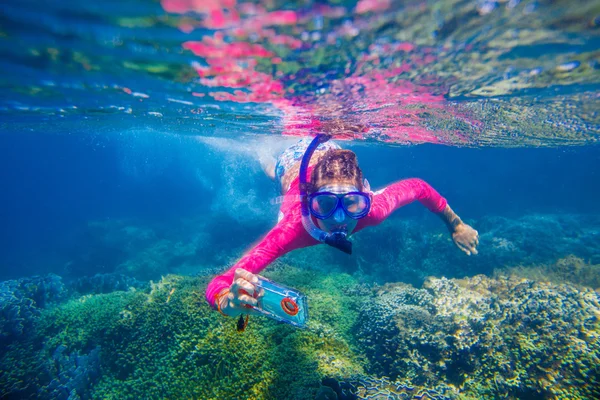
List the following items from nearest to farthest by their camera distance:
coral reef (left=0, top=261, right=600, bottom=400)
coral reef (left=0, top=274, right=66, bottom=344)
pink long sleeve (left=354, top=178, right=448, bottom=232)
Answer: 1. coral reef (left=0, top=261, right=600, bottom=400)
2. pink long sleeve (left=354, top=178, right=448, bottom=232)
3. coral reef (left=0, top=274, right=66, bottom=344)

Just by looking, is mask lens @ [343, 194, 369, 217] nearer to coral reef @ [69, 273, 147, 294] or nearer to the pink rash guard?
the pink rash guard

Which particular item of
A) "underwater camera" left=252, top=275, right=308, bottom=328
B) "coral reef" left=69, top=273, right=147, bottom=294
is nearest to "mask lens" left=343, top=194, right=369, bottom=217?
"underwater camera" left=252, top=275, right=308, bottom=328

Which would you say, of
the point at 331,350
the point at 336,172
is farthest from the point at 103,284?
the point at 336,172

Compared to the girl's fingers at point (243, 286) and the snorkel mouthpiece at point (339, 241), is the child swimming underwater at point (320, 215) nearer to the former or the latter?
the snorkel mouthpiece at point (339, 241)

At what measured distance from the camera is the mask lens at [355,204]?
3.99 m

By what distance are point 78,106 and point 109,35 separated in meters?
8.84

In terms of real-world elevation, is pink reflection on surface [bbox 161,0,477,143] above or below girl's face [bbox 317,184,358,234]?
above

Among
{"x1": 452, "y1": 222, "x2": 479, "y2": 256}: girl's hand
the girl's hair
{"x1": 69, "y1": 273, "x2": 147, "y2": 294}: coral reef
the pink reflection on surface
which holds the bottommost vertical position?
{"x1": 69, "y1": 273, "x2": 147, "y2": 294}: coral reef

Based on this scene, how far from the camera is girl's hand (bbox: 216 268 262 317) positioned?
2475 millimetres

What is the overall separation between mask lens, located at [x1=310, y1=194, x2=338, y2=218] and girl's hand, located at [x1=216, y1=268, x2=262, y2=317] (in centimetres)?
173

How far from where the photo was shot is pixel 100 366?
6293 mm

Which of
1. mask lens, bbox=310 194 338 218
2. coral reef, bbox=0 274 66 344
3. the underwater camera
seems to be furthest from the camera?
coral reef, bbox=0 274 66 344

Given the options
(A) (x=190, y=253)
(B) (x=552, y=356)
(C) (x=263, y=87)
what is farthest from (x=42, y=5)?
(A) (x=190, y=253)

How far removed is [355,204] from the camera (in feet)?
13.4
